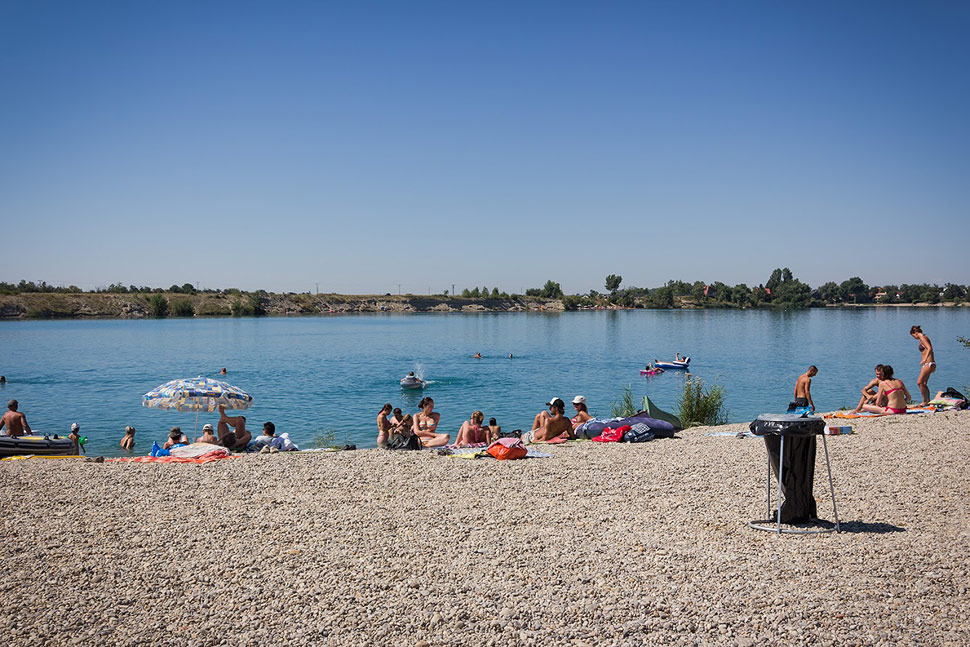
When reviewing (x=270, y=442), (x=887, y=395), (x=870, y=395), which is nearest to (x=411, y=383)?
(x=270, y=442)

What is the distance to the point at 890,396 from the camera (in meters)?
15.6

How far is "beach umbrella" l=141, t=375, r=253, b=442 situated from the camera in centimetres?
1323

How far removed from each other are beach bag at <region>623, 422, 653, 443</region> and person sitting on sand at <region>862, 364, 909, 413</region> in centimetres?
596

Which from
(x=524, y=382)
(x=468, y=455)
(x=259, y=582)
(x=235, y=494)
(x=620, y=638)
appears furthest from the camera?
(x=524, y=382)

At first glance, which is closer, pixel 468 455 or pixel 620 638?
pixel 620 638

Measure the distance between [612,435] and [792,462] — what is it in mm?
7262

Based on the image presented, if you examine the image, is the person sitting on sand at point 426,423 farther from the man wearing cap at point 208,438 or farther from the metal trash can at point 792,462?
the metal trash can at point 792,462

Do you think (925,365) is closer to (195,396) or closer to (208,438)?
(208,438)

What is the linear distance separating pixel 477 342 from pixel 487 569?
65.6 m

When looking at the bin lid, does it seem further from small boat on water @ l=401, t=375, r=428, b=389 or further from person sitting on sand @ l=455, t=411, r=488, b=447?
small boat on water @ l=401, t=375, r=428, b=389

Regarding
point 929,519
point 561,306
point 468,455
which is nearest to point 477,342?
point 468,455

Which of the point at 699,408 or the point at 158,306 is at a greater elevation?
the point at 158,306

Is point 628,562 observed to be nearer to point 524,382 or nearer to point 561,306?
point 524,382

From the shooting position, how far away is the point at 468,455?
11.6 m
